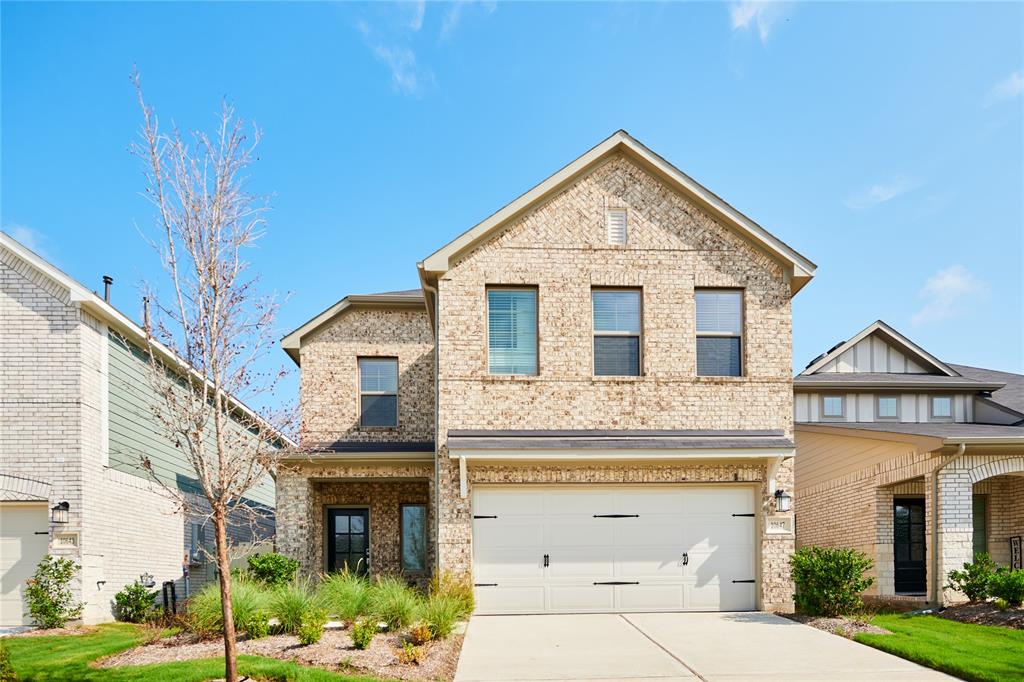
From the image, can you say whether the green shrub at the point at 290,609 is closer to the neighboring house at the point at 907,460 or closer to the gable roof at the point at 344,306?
the gable roof at the point at 344,306

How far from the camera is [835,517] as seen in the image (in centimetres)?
1800

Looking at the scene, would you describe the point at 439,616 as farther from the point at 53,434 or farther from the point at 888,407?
the point at 888,407

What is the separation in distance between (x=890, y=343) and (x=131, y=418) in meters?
18.3

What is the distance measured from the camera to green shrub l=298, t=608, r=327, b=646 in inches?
408

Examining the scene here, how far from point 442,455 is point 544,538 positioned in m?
2.25

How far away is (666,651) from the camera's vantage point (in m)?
10.4

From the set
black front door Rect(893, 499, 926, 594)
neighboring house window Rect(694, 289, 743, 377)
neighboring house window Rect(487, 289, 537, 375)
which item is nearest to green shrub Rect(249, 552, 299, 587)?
neighboring house window Rect(487, 289, 537, 375)

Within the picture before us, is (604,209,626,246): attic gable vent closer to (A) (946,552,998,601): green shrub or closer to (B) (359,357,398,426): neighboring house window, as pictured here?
A: (B) (359,357,398,426): neighboring house window

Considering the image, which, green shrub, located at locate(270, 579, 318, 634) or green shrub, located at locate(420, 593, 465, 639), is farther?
green shrub, located at locate(270, 579, 318, 634)

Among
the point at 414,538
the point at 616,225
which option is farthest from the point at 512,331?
the point at 414,538

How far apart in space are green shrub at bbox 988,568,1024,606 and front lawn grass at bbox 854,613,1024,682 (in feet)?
3.70

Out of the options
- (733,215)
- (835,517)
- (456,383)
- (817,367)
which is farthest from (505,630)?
(817,367)

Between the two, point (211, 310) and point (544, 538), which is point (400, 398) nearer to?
point (544, 538)

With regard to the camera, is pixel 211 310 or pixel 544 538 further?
pixel 544 538
